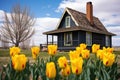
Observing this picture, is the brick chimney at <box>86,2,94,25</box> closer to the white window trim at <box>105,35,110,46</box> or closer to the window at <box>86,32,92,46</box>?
the window at <box>86,32,92,46</box>

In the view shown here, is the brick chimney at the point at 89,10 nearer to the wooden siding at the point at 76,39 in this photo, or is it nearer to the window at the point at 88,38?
the wooden siding at the point at 76,39

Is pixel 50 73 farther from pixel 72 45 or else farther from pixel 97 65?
pixel 72 45

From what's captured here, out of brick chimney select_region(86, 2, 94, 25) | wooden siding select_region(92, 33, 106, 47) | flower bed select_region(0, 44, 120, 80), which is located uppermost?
brick chimney select_region(86, 2, 94, 25)

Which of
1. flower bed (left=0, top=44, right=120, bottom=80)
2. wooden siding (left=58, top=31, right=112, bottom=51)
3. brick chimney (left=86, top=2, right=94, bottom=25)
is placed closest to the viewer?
flower bed (left=0, top=44, right=120, bottom=80)

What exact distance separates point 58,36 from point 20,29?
15.4 meters

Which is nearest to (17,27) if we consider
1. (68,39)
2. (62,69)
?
(68,39)

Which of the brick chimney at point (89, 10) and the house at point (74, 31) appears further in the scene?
the brick chimney at point (89, 10)

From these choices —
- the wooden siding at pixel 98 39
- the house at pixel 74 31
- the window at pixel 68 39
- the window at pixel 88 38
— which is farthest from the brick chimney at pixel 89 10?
the window at pixel 68 39

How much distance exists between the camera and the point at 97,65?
16.1 ft

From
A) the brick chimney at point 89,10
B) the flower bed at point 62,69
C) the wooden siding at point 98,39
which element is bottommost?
the flower bed at point 62,69

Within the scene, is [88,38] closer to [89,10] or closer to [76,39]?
[76,39]

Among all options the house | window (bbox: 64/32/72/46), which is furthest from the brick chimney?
window (bbox: 64/32/72/46)

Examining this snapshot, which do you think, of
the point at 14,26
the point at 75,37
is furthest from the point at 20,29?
the point at 75,37

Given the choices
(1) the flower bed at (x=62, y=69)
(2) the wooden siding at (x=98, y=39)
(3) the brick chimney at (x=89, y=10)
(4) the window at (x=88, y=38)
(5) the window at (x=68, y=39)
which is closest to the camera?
(1) the flower bed at (x=62, y=69)
